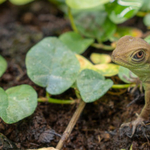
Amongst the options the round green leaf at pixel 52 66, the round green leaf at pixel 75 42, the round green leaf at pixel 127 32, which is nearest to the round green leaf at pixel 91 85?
the round green leaf at pixel 52 66

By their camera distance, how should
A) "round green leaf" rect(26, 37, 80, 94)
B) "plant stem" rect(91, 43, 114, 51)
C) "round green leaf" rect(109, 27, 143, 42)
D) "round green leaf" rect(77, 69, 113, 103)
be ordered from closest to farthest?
"round green leaf" rect(77, 69, 113, 103) → "round green leaf" rect(26, 37, 80, 94) → "plant stem" rect(91, 43, 114, 51) → "round green leaf" rect(109, 27, 143, 42)

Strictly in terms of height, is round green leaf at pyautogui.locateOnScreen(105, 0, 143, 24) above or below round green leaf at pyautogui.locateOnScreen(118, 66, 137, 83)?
above

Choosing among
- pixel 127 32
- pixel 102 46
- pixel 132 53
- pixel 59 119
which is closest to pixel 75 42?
pixel 102 46

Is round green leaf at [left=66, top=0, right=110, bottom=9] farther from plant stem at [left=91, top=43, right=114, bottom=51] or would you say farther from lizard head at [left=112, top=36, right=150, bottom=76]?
lizard head at [left=112, top=36, right=150, bottom=76]

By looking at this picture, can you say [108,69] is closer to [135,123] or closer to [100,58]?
[100,58]

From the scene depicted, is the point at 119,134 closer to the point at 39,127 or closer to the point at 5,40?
the point at 39,127

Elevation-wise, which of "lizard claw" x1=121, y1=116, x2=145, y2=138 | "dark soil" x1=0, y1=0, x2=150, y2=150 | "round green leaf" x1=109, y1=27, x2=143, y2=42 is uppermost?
"round green leaf" x1=109, y1=27, x2=143, y2=42

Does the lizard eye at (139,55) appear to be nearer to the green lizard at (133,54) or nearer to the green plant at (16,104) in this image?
the green lizard at (133,54)

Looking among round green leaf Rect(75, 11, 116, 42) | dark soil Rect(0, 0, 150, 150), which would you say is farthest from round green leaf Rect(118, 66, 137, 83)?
round green leaf Rect(75, 11, 116, 42)
